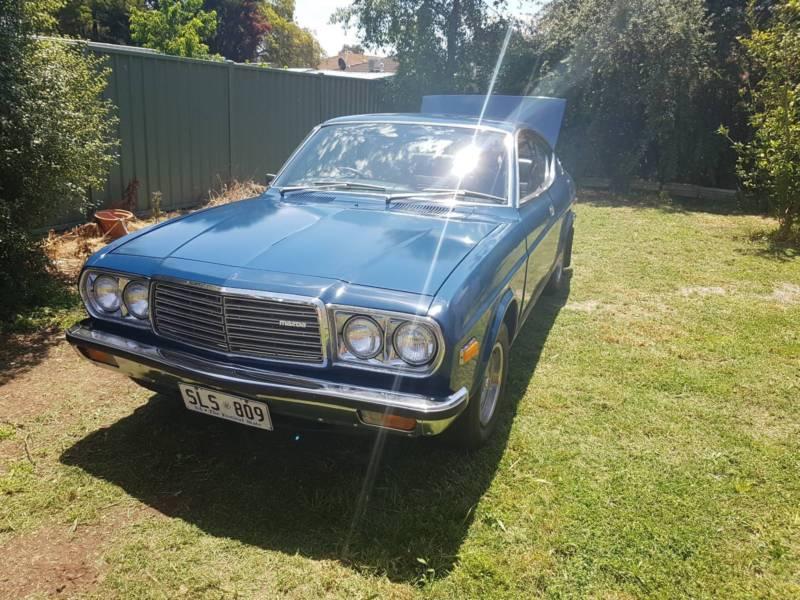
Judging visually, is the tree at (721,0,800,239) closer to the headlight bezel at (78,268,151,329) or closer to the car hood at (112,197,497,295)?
the car hood at (112,197,497,295)

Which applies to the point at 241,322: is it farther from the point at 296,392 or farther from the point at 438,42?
the point at 438,42

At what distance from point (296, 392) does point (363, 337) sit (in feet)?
1.17

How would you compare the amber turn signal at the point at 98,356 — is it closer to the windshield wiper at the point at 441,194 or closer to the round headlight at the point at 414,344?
the round headlight at the point at 414,344

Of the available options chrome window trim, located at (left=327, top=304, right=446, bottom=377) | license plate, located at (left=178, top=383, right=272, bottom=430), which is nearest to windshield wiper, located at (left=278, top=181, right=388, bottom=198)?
chrome window trim, located at (left=327, top=304, right=446, bottom=377)

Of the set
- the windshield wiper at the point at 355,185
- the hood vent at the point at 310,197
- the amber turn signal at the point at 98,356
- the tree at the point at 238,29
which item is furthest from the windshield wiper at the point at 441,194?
the tree at the point at 238,29

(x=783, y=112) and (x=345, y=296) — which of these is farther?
(x=783, y=112)

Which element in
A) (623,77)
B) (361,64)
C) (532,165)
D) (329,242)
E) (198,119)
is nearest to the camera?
(329,242)

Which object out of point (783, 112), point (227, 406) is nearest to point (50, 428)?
point (227, 406)

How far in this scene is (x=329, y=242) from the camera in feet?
9.89

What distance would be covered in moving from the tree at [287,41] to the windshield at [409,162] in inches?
1471

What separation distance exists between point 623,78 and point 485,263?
1113 centimetres

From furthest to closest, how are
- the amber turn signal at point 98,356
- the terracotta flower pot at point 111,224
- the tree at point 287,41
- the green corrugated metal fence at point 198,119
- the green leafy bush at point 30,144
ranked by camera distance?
1. the tree at point 287,41
2. the green corrugated metal fence at point 198,119
3. the terracotta flower pot at point 111,224
4. the green leafy bush at point 30,144
5. the amber turn signal at point 98,356

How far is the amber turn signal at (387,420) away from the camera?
2484 mm

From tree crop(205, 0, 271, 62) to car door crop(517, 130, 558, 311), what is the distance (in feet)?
111
